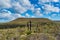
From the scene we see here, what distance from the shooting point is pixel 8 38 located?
1003 inches

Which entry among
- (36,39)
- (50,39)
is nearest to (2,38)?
(36,39)

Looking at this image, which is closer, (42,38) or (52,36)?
(42,38)

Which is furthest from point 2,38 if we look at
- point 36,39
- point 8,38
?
point 36,39

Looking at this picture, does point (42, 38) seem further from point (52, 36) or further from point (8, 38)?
point (8, 38)

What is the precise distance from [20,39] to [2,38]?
9.75 ft

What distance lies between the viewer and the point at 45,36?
24781 millimetres

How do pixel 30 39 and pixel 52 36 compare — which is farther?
pixel 52 36

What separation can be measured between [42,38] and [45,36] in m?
0.61

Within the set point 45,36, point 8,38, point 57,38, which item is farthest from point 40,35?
point 8,38

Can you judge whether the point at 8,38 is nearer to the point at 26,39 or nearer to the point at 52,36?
the point at 26,39

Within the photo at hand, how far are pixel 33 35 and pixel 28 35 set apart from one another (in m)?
0.64

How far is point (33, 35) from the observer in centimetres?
2512

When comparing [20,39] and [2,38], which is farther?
[2,38]

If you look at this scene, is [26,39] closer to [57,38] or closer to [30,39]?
[30,39]
